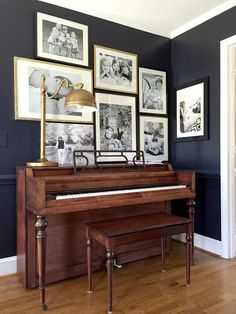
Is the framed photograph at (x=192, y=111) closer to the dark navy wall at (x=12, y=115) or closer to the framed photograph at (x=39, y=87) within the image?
the framed photograph at (x=39, y=87)

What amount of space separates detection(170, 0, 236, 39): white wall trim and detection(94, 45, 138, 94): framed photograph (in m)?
0.69

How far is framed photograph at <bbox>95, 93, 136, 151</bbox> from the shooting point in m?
2.99

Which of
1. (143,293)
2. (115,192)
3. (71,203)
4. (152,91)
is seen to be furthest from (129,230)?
(152,91)

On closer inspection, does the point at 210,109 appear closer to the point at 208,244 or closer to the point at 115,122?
the point at 115,122

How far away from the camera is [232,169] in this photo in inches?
111

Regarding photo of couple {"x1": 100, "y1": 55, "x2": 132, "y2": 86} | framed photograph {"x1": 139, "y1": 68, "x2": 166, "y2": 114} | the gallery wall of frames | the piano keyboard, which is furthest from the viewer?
framed photograph {"x1": 139, "y1": 68, "x2": 166, "y2": 114}

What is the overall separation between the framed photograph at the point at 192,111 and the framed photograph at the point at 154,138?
189mm

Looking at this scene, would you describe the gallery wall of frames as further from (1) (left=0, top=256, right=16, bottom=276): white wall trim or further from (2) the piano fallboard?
(1) (left=0, top=256, right=16, bottom=276): white wall trim

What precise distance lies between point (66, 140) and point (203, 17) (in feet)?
6.82

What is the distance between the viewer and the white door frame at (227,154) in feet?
9.18

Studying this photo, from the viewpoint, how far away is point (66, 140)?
9.12ft

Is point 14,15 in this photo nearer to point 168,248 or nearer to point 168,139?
point 168,139

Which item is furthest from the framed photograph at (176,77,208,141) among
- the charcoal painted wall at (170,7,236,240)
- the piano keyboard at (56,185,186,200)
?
the piano keyboard at (56,185,186,200)

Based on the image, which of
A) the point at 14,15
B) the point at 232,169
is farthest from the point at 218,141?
the point at 14,15
